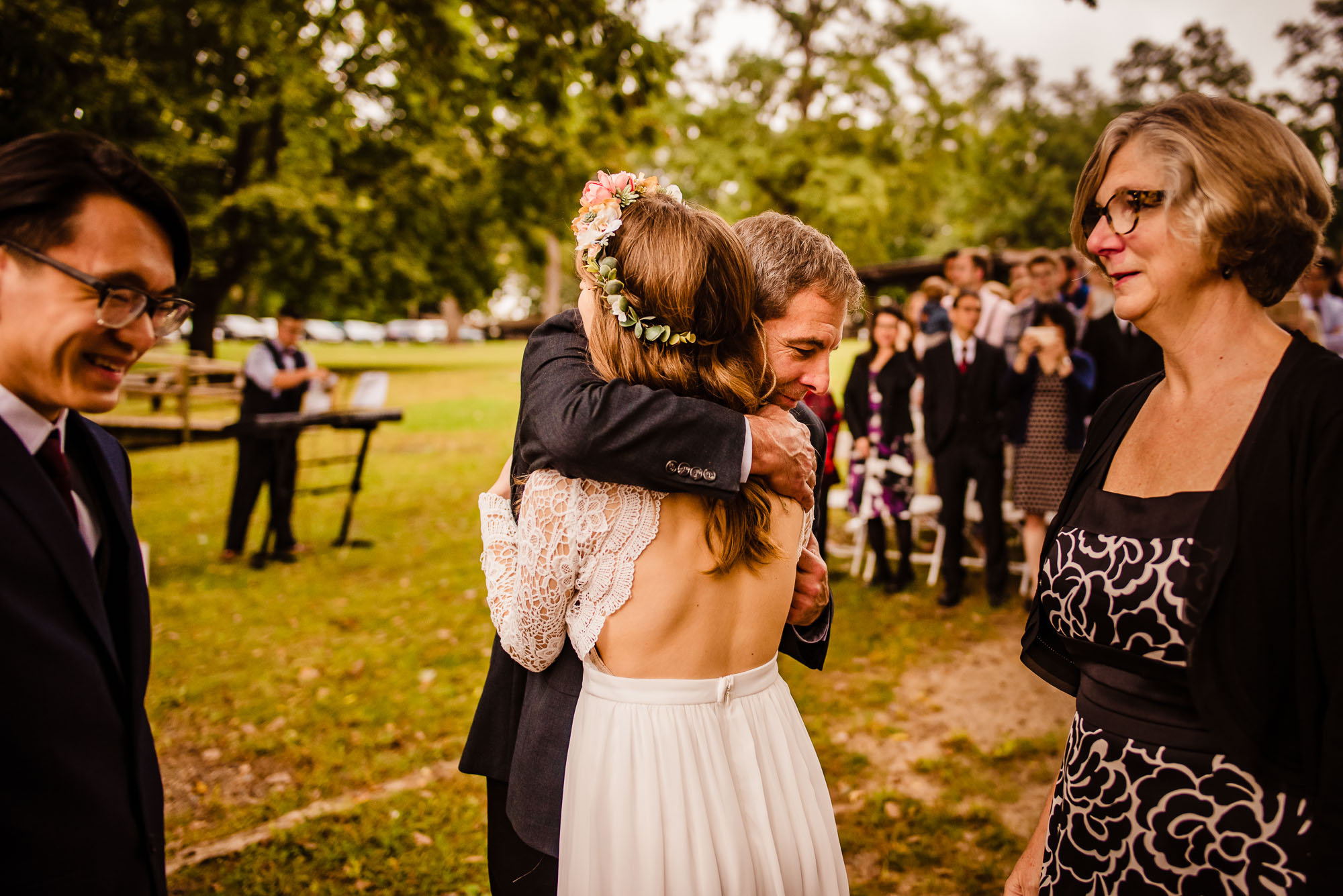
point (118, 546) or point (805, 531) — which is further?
point (805, 531)

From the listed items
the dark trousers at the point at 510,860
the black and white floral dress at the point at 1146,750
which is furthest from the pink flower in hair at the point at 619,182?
the dark trousers at the point at 510,860

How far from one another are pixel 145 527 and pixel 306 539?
217 centimetres

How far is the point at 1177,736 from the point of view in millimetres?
1522

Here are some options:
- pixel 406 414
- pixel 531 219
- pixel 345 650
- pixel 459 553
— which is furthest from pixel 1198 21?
pixel 345 650

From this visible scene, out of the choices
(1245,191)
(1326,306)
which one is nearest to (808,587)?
(1245,191)

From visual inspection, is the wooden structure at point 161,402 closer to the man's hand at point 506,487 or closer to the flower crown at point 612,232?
the man's hand at point 506,487

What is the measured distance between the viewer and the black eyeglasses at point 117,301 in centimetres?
129

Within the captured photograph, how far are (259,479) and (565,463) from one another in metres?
7.45

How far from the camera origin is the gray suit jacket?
5.06 feet

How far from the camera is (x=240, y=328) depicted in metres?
53.2

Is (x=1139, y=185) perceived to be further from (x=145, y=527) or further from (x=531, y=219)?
(x=531, y=219)

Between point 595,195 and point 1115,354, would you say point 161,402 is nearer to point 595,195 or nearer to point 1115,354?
point 1115,354

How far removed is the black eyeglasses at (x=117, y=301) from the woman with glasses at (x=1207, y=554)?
1.89m

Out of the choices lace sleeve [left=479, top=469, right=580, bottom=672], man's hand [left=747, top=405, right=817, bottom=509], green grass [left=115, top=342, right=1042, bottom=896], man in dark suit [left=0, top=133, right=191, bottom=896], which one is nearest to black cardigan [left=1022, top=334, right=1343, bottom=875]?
man's hand [left=747, top=405, right=817, bottom=509]
